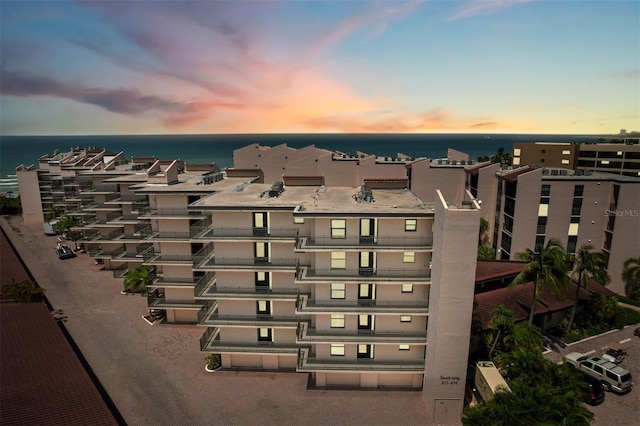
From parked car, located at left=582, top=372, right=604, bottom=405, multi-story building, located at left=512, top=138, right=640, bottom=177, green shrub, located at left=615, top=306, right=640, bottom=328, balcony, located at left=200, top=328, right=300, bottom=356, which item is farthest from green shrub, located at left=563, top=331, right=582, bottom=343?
multi-story building, located at left=512, top=138, right=640, bottom=177

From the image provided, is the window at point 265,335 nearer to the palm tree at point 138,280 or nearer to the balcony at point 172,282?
the balcony at point 172,282

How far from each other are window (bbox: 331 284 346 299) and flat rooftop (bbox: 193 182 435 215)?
6.26 metres

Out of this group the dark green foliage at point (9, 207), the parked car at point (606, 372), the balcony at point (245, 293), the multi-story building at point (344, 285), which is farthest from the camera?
the dark green foliage at point (9, 207)

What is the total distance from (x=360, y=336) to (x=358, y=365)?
2504mm

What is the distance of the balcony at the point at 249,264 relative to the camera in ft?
101

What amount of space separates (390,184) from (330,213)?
12.1 metres

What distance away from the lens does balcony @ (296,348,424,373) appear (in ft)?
96.2

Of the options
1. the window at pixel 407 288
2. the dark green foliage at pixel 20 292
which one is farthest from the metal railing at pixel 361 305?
the dark green foliage at pixel 20 292

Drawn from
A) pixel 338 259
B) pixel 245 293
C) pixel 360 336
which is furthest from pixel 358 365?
pixel 245 293

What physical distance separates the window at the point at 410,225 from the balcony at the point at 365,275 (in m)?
3.33

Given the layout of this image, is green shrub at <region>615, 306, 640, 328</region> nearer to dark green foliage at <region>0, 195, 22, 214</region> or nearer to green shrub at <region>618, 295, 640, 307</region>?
green shrub at <region>618, 295, 640, 307</region>

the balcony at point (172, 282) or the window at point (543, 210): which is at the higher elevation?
the window at point (543, 210)

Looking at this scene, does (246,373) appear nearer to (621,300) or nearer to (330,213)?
(330,213)

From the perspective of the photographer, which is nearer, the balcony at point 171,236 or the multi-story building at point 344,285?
the multi-story building at point 344,285
